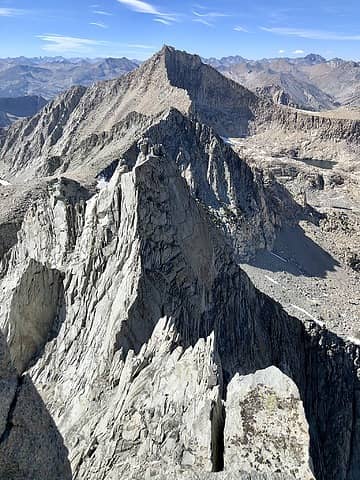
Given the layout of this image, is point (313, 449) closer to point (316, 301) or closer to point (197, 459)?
point (197, 459)

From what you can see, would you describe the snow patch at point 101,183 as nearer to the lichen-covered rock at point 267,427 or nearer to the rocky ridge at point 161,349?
the rocky ridge at point 161,349

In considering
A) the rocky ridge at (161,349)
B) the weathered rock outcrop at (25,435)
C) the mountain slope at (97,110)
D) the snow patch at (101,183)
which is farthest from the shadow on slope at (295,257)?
the mountain slope at (97,110)

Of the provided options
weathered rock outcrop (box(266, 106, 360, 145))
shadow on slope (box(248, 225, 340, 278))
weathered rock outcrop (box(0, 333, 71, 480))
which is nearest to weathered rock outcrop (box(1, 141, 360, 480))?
weathered rock outcrop (box(0, 333, 71, 480))

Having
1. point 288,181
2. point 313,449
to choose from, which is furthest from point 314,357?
point 288,181

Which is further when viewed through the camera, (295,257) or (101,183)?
(295,257)

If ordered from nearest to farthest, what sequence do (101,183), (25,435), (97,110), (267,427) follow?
(25,435), (267,427), (101,183), (97,110)

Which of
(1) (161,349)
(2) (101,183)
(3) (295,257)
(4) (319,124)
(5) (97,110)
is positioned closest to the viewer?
(1) (161,349)

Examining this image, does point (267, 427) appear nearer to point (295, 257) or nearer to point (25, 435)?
point (25, 435)

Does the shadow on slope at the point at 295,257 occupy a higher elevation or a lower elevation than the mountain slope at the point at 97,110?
lower

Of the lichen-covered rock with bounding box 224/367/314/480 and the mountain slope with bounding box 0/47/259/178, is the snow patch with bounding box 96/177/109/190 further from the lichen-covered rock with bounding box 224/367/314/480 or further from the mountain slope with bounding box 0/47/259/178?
the mountain slope with bounding box 0/47/259/178

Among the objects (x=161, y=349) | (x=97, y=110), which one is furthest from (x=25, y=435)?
(x=97, y=110)

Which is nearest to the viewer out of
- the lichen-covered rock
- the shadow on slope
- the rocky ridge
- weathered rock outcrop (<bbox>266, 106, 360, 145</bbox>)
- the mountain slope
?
the lichen-covered rock
